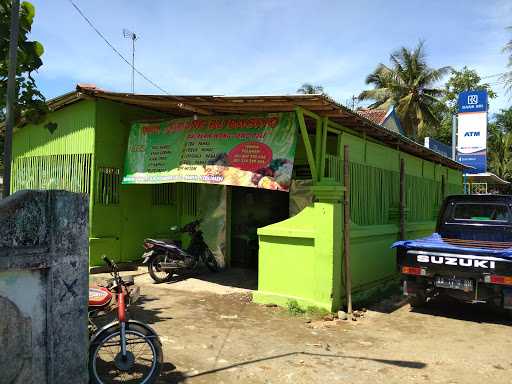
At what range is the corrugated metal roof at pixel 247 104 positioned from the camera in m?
7.01

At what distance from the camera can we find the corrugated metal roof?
7.01 meters

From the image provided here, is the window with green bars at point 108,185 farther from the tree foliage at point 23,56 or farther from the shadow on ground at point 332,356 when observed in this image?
the shadow on ground at point 332,356

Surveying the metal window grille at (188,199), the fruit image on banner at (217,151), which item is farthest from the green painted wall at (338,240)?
the metal window grille at (188,199)

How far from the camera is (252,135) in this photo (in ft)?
25.9

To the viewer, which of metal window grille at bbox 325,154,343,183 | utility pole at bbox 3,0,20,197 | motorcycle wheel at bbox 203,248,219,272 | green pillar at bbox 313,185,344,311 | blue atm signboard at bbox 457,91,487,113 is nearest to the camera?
utility pole at bbox 3,0,20,197

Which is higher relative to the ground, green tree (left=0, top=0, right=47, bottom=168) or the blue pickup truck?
green tree (left=0, top=0, right=47, bottom=168)

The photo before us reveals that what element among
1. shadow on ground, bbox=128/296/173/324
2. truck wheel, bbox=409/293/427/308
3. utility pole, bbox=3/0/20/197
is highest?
utility pole, bbox=3/0/20/197

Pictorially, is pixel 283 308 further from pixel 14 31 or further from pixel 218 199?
pixel 14 31

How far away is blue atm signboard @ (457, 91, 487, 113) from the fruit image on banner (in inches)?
625

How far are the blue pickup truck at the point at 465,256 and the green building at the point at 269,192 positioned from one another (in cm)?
98

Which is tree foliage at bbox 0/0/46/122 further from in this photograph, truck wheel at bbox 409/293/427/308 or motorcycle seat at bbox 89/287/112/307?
truck wheel at bbox 409/293/427/308

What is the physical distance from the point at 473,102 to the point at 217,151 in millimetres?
16411

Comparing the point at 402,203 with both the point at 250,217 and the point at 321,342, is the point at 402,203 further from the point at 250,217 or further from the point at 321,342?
the point at 321,342

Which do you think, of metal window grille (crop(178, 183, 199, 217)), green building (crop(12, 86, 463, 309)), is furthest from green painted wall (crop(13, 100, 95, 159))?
metal window grille (crop(178, 183, 199, 217))
